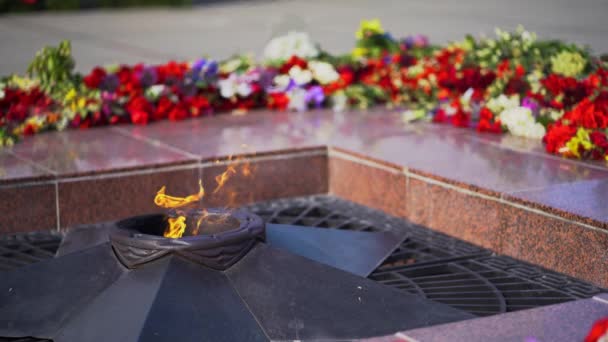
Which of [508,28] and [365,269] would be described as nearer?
[365,269]

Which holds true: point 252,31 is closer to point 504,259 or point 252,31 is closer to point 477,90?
point 477,90

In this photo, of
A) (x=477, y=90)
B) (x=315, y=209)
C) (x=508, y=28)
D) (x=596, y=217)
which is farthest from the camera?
(x=508, y=28)

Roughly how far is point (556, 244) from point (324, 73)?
7.97 feet

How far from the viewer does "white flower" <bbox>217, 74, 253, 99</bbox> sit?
16.1 feet

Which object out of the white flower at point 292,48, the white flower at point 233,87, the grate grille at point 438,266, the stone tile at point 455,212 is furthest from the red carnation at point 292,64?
the stone tile at point 455,212

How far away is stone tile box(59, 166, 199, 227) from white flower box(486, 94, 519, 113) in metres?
1.50

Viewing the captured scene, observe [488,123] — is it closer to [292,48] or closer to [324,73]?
[324,73]

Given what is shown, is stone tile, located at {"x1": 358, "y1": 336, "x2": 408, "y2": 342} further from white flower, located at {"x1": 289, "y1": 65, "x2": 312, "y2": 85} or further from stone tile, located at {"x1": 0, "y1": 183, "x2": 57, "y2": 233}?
white flower, located at {"x1": 289, "y1": 65, "x2": 312, "y2": 85}

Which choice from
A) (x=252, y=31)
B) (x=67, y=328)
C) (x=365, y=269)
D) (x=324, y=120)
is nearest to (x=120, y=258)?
(x=67, y=328)

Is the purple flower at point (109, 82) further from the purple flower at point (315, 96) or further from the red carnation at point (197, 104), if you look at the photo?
the purple flower at point (315, 96)

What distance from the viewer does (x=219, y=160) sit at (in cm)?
377

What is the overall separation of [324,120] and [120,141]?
107 centimetres

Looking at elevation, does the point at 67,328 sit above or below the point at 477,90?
below

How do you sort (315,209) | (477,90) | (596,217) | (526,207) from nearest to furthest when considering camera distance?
1. (596,217)
2. (526,207)
3. (315,209)
4. (477,90)
